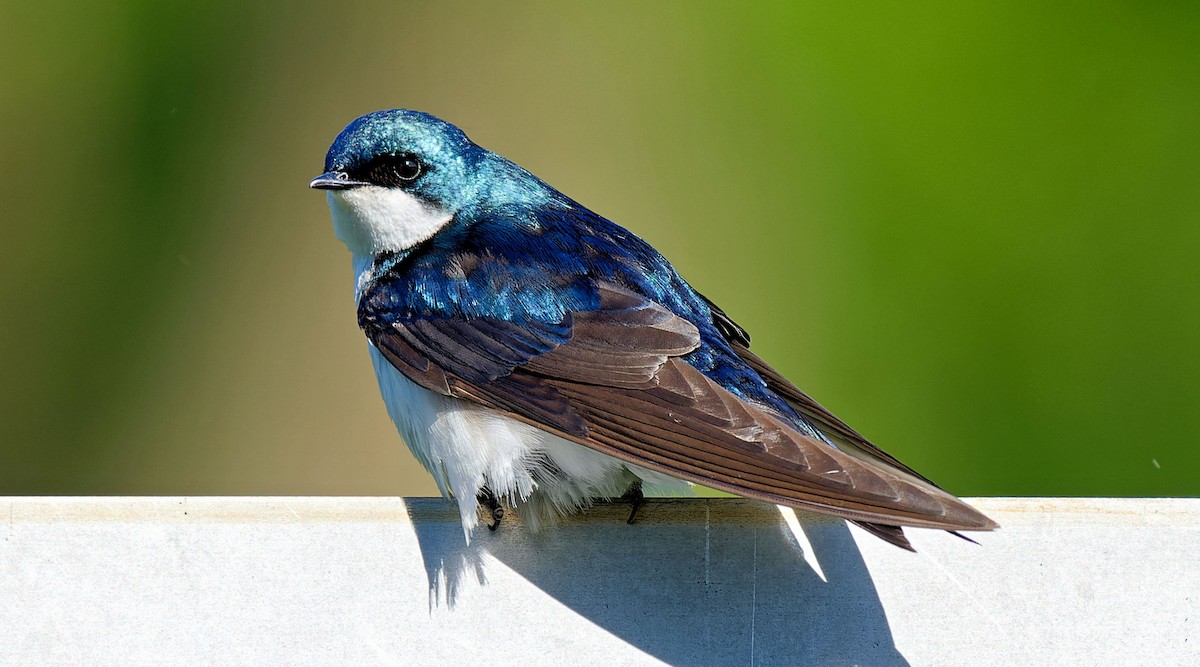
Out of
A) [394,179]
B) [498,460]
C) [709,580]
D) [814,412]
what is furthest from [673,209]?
[709,580]

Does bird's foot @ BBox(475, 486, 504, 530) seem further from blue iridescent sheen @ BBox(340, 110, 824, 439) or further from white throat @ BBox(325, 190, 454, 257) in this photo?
white throat @ BBox(325, 190, 454, 257)

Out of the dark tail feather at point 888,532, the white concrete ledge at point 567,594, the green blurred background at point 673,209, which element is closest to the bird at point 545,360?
the dark tail feather at point 888,532

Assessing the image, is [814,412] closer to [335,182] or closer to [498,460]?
[498,460]

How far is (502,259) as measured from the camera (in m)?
1.99

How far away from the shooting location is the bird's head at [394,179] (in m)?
2.10

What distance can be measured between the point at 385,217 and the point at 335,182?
9 centimetres

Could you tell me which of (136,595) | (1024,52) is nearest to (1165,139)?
(1024,52)

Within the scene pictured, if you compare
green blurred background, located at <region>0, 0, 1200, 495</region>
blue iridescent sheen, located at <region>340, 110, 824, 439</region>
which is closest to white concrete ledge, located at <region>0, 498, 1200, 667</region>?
blue iridescent sheen, located at <region>340, 110, 824, 439</region>

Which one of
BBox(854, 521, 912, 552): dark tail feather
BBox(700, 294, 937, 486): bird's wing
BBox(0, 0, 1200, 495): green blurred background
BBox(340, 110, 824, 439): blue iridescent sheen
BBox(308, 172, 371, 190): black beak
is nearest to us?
BBox(854, 521, 912, 552): dark tail feather

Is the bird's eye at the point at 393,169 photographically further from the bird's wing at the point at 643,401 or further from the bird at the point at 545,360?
the bird's wing at the point at 643,401

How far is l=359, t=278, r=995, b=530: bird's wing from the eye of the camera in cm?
148

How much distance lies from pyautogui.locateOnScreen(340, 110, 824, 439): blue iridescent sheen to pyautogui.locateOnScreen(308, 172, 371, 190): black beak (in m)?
0.02

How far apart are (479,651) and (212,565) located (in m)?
0.32

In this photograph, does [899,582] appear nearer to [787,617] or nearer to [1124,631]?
[787,617]
